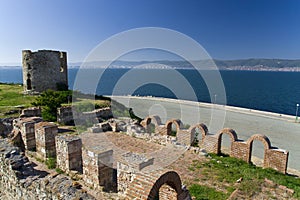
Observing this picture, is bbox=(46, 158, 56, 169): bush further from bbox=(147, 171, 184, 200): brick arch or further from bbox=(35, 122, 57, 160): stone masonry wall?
bbox=(147, 171, 184, 200): brick arch

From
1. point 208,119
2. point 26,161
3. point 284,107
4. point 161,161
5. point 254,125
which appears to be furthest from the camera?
point 284,107

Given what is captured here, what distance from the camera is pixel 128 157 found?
626 cm

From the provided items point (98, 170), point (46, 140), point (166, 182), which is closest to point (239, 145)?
point (98, 170)

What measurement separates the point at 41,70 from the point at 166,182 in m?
25.1

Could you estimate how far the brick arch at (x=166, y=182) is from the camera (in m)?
3.71

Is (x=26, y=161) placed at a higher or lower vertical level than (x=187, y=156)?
higher

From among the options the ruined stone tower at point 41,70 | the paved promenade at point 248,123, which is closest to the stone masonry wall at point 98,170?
the paved promenade at point 248,123

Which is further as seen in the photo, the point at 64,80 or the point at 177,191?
the point at 64,80

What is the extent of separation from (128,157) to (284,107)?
58.3m

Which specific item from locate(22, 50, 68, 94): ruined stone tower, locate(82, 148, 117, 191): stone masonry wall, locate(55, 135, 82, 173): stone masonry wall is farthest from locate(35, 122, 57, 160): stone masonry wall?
locate(22, 50, 68, 94): ruined stone tower

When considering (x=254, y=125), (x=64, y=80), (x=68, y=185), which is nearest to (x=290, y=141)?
(x=254, y=125)

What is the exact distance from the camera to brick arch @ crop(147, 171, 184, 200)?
146 inches

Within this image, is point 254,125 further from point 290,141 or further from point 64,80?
point 64,80

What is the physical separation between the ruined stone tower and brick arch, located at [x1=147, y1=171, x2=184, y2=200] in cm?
2437
